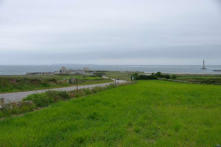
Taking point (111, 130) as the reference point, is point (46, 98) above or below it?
above

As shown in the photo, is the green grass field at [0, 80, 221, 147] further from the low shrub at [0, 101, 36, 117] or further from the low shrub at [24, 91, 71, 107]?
the low shrub at [24, 91, 71, 107]

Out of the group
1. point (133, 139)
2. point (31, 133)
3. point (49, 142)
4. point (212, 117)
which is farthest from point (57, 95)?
point (212, 117)

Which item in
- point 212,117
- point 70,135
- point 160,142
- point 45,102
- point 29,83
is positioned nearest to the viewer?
point 160,142

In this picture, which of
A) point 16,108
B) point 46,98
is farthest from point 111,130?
point 46,98

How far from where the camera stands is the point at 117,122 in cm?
526

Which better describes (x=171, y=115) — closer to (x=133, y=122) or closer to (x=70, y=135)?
(x=133, y=122)

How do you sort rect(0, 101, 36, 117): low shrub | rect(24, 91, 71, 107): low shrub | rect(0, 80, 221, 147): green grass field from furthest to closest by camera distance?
rect(24, 91, 71, 107): low shrub, rect(0, 101, 36, 117): low shrub, rect(0, 80, 221, 147): green grass field

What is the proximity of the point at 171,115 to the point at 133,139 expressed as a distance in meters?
2.97

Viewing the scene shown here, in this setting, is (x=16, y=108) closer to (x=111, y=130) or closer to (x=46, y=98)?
(x=46, y=98)

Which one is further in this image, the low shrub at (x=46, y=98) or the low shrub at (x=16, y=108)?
the low shrub at (x=46, y=98)

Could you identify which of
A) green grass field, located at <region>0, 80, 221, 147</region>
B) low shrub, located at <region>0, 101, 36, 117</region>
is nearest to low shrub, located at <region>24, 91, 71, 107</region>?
low shrub, located at <region>0, 101, 36, 117</region>

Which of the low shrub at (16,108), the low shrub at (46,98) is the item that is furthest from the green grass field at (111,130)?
the low shrub at (46,98)

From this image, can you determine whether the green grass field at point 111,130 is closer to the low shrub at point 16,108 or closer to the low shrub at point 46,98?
the low shrub at point 16,108

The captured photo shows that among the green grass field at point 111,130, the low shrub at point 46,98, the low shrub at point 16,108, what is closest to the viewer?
the green grass field at point 111,130
